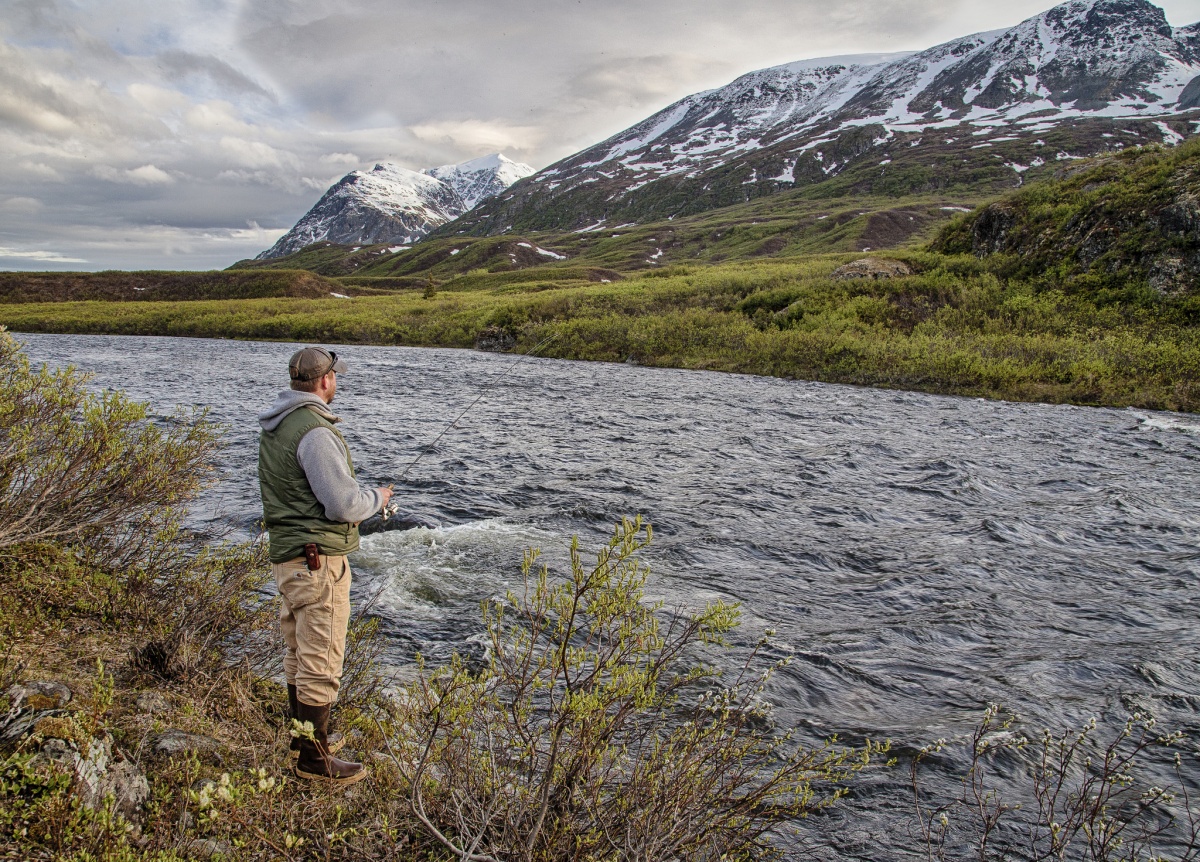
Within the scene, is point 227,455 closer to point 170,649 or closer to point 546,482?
point 546,482

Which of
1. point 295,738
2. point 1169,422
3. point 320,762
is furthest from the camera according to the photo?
point 1169,422

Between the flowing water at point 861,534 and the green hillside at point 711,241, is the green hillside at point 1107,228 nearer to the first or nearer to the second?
the flowing water at point 861,534

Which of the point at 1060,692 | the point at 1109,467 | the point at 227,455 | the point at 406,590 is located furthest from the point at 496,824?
the point at 1109,467

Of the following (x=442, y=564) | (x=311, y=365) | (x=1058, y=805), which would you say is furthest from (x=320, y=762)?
(x=1058, y=805)

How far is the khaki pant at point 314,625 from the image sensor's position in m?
4.44

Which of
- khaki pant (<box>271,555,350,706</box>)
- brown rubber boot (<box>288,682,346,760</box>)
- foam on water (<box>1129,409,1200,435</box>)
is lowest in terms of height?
foam on water (<box>1129,409,1200,435</box>)

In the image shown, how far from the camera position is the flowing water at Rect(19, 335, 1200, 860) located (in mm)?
6340

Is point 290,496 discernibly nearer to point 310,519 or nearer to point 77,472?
point 310,519

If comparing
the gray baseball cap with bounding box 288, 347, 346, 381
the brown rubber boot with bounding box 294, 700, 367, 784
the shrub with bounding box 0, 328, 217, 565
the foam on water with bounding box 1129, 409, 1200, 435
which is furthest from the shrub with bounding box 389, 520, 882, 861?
the foam on water with bounding box 1129, 409, 1200, 435

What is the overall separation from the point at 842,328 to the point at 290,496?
28.1 metres

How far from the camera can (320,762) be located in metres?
4.21

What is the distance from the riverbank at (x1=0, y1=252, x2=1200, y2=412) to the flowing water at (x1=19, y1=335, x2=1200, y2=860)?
259 centimetres

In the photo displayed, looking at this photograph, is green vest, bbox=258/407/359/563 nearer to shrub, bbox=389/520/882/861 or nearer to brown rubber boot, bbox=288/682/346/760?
brown rubber boot, bbox=288/682/346/760

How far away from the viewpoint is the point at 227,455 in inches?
551
